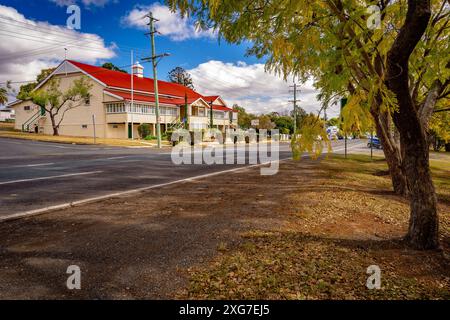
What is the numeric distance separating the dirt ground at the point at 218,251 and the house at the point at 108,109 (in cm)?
A: 3299

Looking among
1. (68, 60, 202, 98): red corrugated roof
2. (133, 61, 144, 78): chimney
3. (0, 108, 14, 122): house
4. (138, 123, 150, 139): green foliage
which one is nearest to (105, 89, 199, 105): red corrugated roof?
(68, 60, 202, 98): red corrugated roof

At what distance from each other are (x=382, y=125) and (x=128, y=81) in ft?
139

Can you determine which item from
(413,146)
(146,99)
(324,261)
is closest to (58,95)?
(146,99)

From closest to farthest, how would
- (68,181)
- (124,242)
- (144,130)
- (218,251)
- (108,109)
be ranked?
Answer: 1. (218,251)
2. (124,242)
3. (68,181)
4. (108,109)
5. (144,130)

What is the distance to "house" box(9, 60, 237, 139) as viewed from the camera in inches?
1533

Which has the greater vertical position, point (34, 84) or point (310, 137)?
point (34, 84)

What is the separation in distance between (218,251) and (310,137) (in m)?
2.46

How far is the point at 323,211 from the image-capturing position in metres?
6.86

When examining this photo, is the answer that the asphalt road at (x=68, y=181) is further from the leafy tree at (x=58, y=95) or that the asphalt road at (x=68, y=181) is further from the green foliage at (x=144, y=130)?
the leafy tree at (x=58, y=95)

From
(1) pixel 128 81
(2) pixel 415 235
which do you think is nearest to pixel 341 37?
(2) pixel 415 235

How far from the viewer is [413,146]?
4.87 metres

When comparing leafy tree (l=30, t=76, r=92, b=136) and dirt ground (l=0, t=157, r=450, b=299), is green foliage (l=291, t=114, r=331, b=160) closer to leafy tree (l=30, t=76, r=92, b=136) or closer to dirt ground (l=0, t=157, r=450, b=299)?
dirt ground (l=0, t=157, r=450, b=299)

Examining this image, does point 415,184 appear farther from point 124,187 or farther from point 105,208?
point 124,187

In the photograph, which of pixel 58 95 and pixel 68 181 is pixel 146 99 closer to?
pixel 58 95
